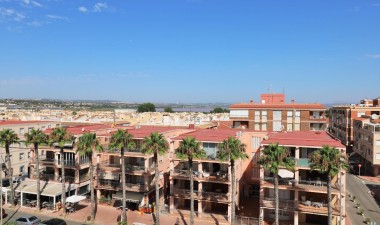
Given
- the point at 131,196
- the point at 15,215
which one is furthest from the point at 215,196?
the point at 15,215

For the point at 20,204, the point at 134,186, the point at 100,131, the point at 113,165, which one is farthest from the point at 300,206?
the point at 20,204

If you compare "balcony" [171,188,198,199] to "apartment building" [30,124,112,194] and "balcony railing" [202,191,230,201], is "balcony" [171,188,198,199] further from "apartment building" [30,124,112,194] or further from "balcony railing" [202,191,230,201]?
"apartment building" [30,124,112,194]

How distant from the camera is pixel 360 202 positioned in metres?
53.0

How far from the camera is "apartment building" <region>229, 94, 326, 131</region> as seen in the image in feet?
242

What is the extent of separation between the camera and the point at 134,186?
48.6 metres

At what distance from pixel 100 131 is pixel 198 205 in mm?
22854

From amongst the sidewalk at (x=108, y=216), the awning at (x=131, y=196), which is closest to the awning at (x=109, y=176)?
the awning at (x=131, y=196)

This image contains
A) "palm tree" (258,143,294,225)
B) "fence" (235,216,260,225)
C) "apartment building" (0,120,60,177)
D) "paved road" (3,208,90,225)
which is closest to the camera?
"palm tree" (258,143,294,225)

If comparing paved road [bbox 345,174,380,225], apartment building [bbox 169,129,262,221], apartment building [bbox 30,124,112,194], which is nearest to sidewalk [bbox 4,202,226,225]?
apartment building [bbox 169,129,262,221]

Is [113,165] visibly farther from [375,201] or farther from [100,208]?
[375,201]

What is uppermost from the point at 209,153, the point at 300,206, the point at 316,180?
the point at 209,153

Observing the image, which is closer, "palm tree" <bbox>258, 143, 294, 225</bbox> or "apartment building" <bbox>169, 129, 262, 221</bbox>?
"palm tree" <bbox>258, 143, 294, 225</bbox>

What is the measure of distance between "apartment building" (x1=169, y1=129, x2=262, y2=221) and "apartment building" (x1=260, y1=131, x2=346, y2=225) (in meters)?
5.17

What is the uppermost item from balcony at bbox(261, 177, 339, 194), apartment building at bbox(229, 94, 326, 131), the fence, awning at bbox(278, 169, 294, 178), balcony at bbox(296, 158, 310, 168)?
apartment building at bbox(229, 94, 326, 131)
